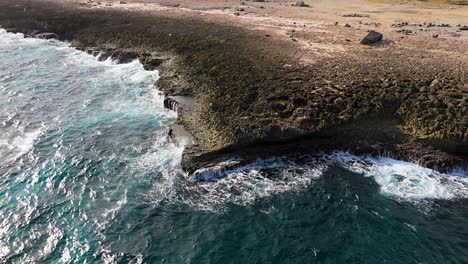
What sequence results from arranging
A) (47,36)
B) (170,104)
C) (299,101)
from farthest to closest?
(47,36), (170,104), (299,101)

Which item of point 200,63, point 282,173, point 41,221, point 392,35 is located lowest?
point 41,221

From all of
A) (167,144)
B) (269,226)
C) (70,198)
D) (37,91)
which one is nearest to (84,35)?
(37,91)

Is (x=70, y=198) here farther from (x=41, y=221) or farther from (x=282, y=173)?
(x=282, y=173)

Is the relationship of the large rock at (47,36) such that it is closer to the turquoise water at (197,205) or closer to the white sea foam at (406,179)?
the turquoise water at (197,205)

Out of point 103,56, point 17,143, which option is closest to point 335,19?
point 103,56

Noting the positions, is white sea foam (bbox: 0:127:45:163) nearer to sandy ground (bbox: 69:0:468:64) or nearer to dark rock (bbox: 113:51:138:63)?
dark rock (bbox: 113:51:138:63)

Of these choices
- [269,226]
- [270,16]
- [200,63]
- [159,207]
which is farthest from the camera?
[270,16]

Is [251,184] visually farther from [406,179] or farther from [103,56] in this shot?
[103,56]
